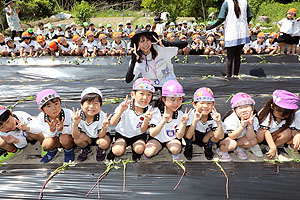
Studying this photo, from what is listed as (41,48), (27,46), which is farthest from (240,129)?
(27,46)

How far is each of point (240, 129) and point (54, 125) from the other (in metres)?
1.96

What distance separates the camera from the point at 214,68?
5324 mm

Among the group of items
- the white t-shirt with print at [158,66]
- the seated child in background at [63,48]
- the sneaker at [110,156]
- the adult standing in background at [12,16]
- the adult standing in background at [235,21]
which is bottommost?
the sneaker at [110,156]

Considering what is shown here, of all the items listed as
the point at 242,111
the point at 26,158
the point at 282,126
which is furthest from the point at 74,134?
the point at 282,126

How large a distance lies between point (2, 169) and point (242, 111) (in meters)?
2.47

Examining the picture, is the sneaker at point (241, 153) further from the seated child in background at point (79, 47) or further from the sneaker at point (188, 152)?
the seated child in background at point (79, 47)

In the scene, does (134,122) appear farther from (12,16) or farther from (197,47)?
(12,16)

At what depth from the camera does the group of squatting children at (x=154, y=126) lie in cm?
248

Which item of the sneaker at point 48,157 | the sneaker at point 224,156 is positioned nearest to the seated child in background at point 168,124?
the sneaker at point 224,156

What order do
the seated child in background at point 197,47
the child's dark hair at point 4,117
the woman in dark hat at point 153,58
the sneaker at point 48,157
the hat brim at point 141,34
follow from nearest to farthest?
the child's dark hair at point 4,117 → the sneaker at point 48,157 → the hat brim at point 141,34 → the woman in dark hat at point 153,58 → the seated child in background at point 197,47

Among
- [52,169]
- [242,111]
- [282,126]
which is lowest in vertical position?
[52,169]

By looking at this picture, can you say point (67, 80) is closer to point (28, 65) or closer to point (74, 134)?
point (28, 65)

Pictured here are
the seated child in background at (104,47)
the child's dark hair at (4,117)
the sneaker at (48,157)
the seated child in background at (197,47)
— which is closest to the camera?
the child's dark hair at (4,117)

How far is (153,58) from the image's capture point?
3406 mm
